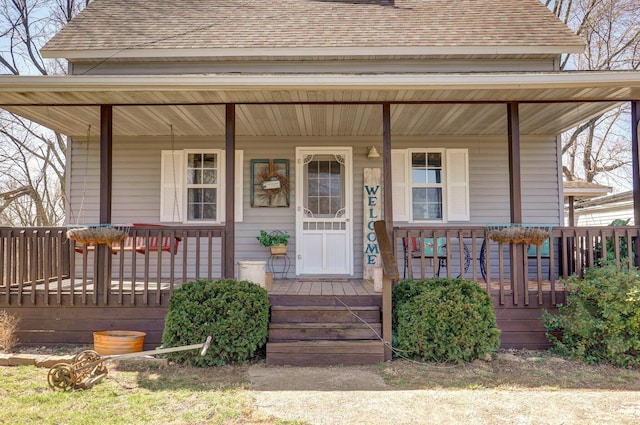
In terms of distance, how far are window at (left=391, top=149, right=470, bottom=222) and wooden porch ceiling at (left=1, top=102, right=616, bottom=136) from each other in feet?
1.12

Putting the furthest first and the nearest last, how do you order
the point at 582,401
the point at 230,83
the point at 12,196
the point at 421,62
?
the point at 12,196 < the point at 421,62 < the point at 230,83 < the point at 582,401

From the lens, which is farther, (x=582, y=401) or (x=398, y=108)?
(x=398, y=108)

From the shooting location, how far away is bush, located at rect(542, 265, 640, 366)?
14.2 ft

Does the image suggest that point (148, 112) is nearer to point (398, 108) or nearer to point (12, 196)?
point (398, 108)

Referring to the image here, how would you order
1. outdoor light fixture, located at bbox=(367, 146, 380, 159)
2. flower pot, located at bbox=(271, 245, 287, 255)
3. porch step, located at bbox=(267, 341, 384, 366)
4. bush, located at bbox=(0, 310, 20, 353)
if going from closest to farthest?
porch step, located at bbox=(267, 341, 384, 366), bush, located at bbox=(0, 310, 20, 353), flower pot, located at bbox=(271, 245, 287, 255), outdoor light fixture, located at bbox=(367, 146, 380, 159)

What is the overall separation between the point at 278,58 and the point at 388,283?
365 centimetres

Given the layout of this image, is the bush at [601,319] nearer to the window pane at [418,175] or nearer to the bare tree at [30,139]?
the window pane at [418,175]

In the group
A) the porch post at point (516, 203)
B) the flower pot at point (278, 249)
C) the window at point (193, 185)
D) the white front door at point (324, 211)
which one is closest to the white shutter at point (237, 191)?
the window at point (193, 185)

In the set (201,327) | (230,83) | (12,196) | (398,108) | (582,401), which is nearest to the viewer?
(582,401)

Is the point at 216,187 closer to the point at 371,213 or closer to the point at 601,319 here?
the point at 371,213

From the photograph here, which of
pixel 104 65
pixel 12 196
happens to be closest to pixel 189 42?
pixel 104 65

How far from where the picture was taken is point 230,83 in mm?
4609

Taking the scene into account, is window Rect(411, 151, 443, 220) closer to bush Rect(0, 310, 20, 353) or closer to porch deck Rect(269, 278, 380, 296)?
porch deck Rect(269, 278, 380, 296)

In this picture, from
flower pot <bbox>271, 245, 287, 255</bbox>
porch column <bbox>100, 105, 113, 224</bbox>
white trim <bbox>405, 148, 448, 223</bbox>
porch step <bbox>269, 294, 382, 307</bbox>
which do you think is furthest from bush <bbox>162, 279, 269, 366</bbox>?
white trim <bbox>405, 148, 448, 223</bbox>
